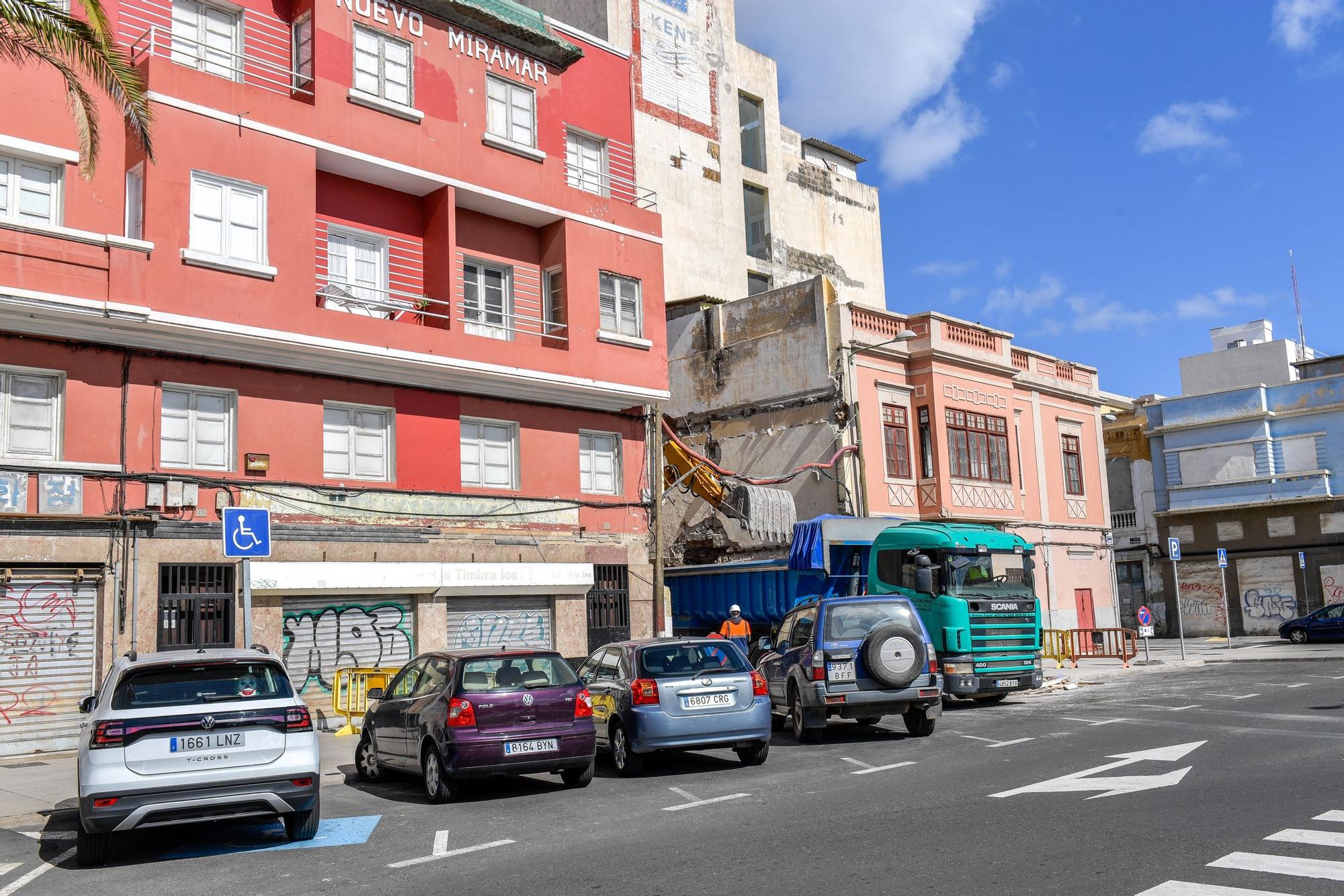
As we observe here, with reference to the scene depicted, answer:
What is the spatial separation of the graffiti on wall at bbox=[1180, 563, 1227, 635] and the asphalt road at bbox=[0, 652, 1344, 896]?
32.9 meters

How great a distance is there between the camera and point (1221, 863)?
723cm

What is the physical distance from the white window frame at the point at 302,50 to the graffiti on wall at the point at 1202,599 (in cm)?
3852

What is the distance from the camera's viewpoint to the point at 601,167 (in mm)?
25203

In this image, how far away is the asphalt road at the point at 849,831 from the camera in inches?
291

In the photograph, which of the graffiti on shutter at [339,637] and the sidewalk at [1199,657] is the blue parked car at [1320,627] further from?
the graffiti on shutter at [339,637]

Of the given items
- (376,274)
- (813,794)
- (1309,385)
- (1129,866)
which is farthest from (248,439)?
(1309,385)

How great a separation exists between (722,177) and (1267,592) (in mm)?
25578

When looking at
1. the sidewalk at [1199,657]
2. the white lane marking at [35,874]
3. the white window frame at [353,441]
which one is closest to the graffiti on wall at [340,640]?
the white window frame at [353,441]

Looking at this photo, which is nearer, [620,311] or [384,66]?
[384,66]

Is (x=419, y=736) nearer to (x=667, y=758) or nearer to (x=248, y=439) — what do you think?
(x=667, y=758)

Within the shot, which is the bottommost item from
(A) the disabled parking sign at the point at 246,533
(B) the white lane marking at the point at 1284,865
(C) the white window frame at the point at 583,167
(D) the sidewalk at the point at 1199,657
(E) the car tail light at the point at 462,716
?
(D) the sidewalk at the point at 1199,657

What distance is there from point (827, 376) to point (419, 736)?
19447 millimetres

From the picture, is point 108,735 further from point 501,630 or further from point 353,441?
point 501,630

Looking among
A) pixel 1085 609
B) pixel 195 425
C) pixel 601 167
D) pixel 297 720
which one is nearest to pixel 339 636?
pixel 195 425
